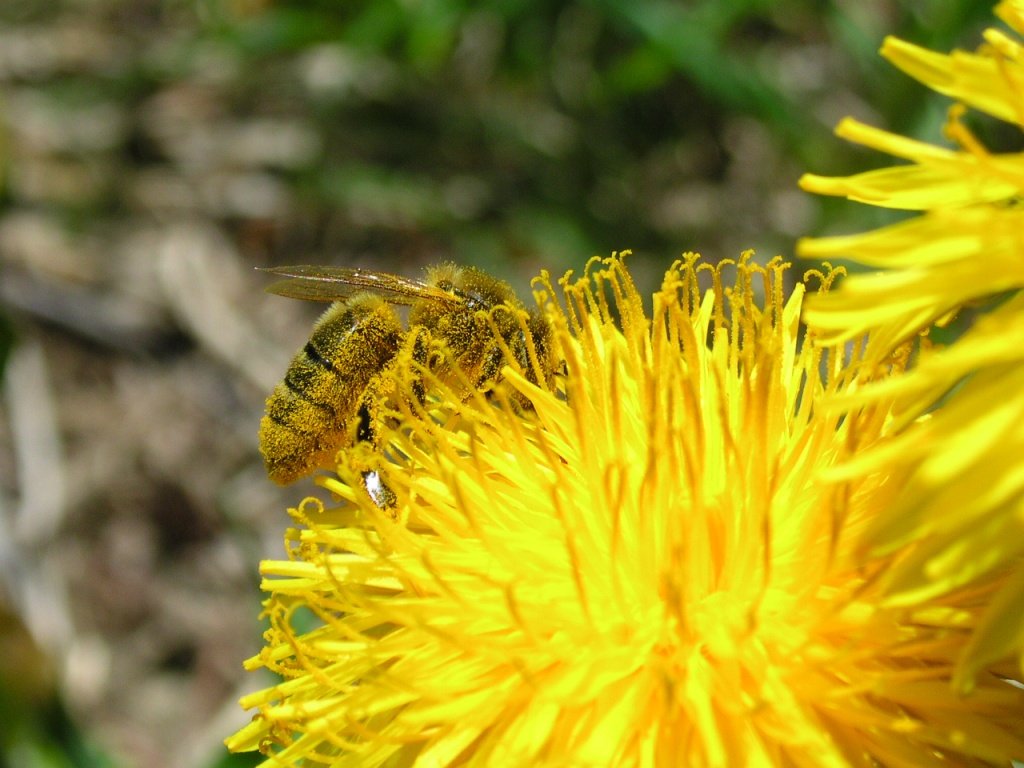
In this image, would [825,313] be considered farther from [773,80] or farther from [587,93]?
[587,93]

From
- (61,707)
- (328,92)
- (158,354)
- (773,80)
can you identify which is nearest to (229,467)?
(158,354)

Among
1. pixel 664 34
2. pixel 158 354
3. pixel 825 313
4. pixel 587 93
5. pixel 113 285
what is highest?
pixel 587 93

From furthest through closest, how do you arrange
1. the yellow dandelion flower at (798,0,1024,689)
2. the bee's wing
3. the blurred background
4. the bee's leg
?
the blurred background → the bee's wing → the bee's leg → the yellow dandelion flower at (798,0,1024,689)

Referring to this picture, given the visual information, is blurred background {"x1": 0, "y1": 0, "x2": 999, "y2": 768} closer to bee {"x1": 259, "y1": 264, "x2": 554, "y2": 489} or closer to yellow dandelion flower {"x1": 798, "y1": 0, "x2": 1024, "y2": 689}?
bee {"x1": 259, "y1": 264, "x2": 554, "y2": 489}

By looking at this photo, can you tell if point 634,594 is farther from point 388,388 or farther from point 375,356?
point 375,356

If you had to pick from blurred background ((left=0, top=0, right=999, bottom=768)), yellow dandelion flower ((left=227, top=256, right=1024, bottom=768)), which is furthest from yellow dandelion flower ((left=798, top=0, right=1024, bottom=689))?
blurred background ((left=0, top=0, right=999, bottom=768))

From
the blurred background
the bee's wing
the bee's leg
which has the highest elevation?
the blurred background
